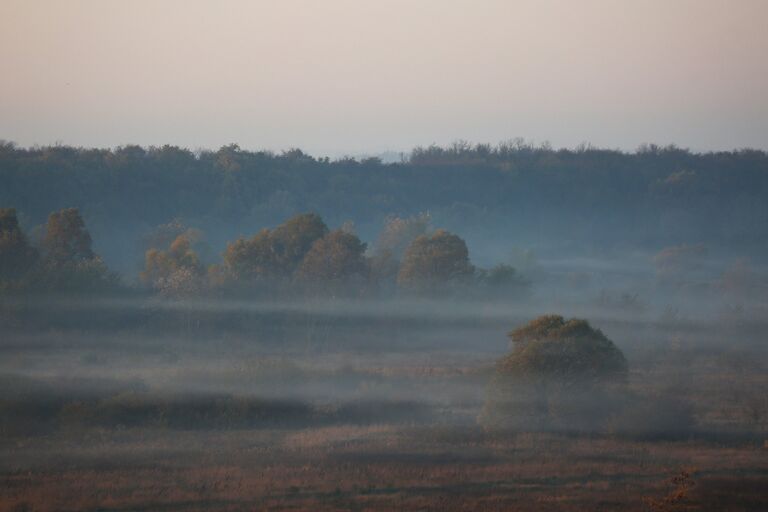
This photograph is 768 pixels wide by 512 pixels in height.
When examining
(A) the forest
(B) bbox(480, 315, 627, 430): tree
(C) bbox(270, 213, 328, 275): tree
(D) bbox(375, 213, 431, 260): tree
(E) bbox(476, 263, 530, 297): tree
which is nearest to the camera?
(A) the forest

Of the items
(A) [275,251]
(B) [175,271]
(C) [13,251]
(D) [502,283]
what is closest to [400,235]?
(D) [502,283]

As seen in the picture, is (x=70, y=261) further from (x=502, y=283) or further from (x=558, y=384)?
(x=558, y=384)

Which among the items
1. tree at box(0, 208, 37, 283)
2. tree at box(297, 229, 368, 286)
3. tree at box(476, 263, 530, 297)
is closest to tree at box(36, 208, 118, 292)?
tree at box(0, 208, 37, 283)

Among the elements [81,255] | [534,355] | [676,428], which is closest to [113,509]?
[534,355]

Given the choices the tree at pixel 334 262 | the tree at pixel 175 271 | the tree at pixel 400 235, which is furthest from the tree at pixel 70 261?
the tree at pixel 400 235

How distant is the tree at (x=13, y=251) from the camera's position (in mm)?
36281

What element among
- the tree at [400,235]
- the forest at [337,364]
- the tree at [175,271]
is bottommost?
the forest at [337,364]

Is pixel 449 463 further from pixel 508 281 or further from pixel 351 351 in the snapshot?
pixel 508 281

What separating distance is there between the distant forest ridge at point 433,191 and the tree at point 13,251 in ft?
73.3

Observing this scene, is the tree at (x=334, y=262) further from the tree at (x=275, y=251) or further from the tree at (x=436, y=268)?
the tree at (x=436, y=268)

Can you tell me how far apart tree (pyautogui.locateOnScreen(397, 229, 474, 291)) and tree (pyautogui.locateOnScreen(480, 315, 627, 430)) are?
16741 mm

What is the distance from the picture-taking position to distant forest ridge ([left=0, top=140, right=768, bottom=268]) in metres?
72.2

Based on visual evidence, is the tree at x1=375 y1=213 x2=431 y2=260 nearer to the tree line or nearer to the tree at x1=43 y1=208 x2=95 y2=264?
the tree line

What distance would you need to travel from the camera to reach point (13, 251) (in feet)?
121
